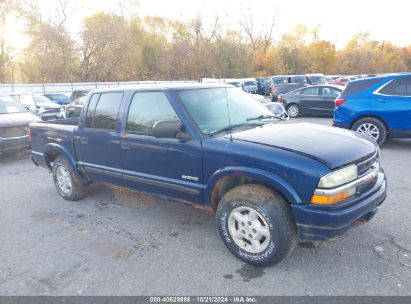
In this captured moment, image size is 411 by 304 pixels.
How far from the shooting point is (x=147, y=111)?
160 inches

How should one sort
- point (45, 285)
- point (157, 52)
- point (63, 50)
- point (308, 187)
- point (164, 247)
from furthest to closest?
1. point (157, 52)
2. point (63, 50)
3. point (164, 247)
4. point (45, 285)
5. point (308, 187)

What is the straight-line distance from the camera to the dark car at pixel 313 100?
14.4 meters

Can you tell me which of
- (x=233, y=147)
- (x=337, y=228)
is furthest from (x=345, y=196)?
(x=233, y=147)

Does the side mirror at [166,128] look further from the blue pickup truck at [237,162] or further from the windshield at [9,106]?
the windshield at [9,106]

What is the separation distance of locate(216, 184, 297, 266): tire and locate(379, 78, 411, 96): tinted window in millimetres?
6166

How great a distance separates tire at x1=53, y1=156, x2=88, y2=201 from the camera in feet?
17.0

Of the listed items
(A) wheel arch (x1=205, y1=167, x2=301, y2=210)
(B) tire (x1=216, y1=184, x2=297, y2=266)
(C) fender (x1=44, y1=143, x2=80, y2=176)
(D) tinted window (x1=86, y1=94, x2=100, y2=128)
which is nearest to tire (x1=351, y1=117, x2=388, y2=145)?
(A) wheel arch (x1=205, y1=167, x2=301, y2=210)

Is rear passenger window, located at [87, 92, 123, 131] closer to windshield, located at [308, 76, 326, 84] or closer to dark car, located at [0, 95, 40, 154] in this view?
dark car, located at [0, 95, 40, 154]

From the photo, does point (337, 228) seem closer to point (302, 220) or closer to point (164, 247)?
point (302, 220)

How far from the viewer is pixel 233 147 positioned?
10.7 feet

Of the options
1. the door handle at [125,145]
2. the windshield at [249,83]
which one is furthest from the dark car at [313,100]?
the windshield at [249,83]

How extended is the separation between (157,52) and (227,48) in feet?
37.7

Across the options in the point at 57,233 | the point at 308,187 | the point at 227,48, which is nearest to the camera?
the point at 308,187

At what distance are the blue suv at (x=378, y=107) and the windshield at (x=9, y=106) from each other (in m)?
8.55
